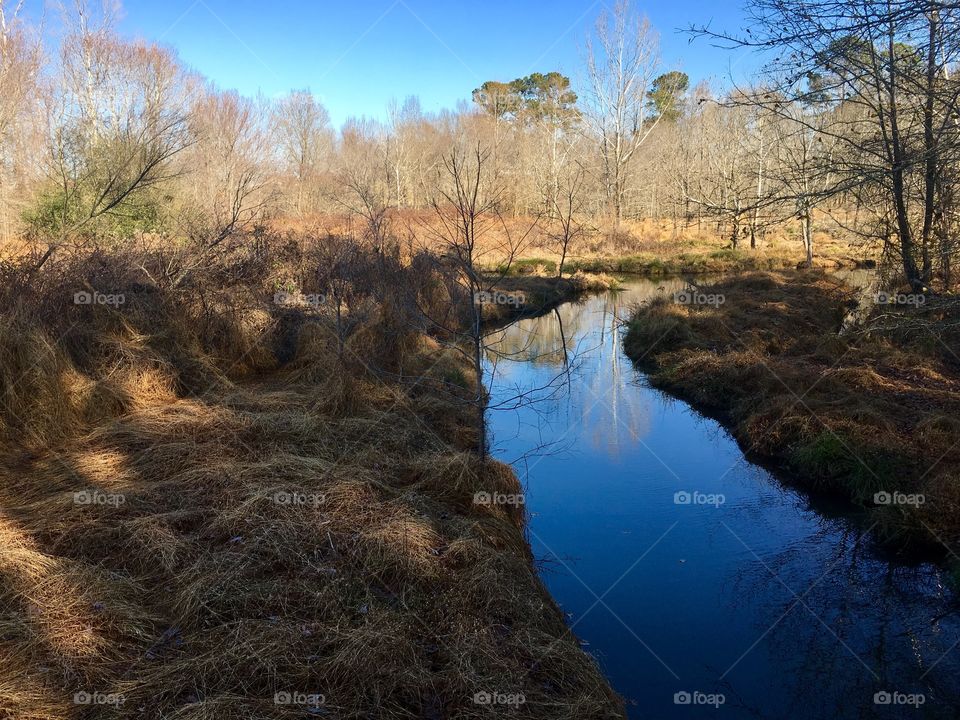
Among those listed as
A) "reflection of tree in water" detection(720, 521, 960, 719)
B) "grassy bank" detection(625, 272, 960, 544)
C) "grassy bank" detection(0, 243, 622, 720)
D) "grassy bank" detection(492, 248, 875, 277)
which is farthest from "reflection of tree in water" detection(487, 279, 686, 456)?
"grassy bank" detection(492, 248, 875, 277)

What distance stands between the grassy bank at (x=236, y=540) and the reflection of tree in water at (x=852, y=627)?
5.23ft

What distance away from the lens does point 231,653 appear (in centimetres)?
359

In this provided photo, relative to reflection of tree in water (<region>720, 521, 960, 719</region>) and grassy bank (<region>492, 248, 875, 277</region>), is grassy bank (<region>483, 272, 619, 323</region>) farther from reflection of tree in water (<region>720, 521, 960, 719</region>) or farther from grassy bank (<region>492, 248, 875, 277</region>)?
reflection of tree in water (<region>720, 521, 960, 719</region>)

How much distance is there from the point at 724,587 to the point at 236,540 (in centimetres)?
388

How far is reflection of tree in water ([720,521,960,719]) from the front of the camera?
14.2 ft

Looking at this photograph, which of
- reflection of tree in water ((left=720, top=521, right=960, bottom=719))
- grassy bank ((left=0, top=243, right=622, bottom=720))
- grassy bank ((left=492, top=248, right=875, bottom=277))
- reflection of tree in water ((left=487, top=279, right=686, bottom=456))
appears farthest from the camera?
grassy bank ((left=492, top=248, right=875, bottom=277))

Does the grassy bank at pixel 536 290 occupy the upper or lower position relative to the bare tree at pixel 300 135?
lower

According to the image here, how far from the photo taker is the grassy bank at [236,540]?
11.5 ft

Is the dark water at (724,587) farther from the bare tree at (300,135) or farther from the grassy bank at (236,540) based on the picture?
the bare tree at (300,135)

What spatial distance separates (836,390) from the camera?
9.11 m

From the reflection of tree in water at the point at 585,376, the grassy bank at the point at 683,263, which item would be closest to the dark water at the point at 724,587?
the reflection of tree in water at the point at 585,376

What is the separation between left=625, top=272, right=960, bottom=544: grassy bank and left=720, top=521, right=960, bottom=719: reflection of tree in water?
1.92 ft

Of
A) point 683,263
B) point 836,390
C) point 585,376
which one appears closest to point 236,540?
point 836,390

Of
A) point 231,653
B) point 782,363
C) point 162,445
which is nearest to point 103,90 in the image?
point 162,445
